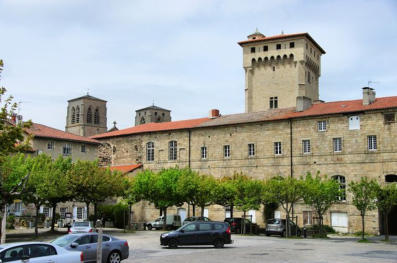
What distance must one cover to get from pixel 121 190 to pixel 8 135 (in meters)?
23.6

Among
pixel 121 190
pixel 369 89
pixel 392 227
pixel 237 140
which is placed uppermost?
pixel 369 89

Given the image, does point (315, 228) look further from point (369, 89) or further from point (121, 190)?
point (121, 190)

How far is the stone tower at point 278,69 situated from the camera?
65.4 metres

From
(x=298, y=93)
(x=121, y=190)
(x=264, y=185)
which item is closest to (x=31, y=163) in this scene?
(x=121, y=190)

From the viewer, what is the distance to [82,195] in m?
40.4

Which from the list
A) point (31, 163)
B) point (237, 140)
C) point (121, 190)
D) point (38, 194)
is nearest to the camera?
A: point (38, 194)

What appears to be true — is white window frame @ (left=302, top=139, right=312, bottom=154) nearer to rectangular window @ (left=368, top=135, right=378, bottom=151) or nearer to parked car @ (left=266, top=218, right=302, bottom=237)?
rectangular window @ (left=368, top=135, right=378, bottom=151)

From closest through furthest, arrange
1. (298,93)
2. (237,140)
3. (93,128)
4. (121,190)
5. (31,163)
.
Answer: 1. (31,163)
2. (121,190)
3. (237,140)
4. (298,93)
5. (93,128)

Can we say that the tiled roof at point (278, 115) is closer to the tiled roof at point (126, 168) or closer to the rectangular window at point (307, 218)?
the tiled roof at point (126, 168)

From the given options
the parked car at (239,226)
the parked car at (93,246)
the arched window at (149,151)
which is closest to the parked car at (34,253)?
the parked car at (93,246)

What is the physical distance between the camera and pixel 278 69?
220 feet

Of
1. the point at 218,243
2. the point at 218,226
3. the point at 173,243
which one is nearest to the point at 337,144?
the point at 218,226

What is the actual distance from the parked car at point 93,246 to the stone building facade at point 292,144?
88.5 feet

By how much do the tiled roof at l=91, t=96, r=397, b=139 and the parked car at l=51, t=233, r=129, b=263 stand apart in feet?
98.7
